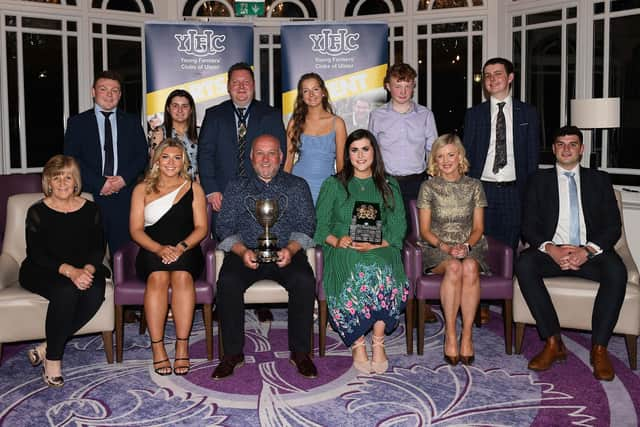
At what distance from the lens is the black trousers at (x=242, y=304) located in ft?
12.4

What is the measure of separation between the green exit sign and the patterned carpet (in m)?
4.07

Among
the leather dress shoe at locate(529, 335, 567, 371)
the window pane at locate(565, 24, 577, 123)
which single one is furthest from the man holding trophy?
the window pane at locate(565, 24, 577, 123)

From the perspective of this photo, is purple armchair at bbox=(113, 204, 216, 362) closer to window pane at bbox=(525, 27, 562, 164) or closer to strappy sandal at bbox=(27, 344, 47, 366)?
strappy sandal at bbox=(27, 344, 47, 366)

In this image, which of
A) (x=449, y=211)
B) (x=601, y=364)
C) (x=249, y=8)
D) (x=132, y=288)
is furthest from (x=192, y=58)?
(x=601, y=364)

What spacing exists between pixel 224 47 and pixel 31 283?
338cm

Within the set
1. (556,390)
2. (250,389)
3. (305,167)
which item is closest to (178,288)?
(250,389)

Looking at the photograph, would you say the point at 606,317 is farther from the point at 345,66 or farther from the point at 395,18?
the point at 395,18

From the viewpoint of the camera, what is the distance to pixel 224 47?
6.42 m

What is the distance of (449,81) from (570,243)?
10.9 feet

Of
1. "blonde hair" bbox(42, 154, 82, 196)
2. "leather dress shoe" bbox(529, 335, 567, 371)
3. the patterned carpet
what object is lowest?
the patterned carpet

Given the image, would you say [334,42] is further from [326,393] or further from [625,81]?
[326,393]

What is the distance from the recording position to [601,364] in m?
3.65

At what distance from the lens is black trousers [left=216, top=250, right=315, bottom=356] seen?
149 inches

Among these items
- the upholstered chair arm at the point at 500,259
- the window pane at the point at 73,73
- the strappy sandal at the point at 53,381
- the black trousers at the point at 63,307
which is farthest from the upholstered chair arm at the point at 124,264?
the window pane at the point at 73,73
